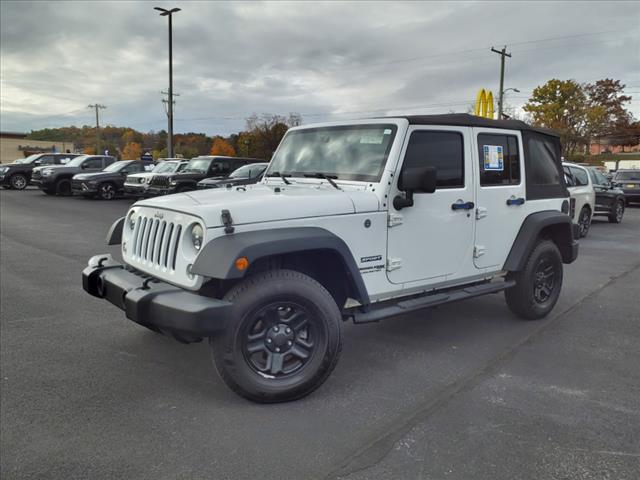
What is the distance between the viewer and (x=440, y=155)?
4324 mm

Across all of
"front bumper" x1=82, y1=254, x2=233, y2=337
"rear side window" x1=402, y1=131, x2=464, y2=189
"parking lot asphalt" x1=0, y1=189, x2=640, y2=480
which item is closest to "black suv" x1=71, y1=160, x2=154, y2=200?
"parking lot asphalt" x1=0, y1=189, x2=640, y2=480

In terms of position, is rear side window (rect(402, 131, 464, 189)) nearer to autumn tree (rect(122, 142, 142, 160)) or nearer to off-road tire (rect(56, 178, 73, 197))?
off-road tire (rect(56, 178, 73, 197))

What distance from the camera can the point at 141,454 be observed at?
2.80 meters

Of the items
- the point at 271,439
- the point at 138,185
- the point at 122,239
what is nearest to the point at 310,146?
the point at 122,239

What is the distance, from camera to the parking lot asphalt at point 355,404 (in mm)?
2736

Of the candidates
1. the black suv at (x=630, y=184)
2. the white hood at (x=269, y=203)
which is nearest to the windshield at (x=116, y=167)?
the white hood at (x=269, y=203)

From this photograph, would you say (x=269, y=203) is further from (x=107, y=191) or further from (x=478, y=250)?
(x=107, y=191)

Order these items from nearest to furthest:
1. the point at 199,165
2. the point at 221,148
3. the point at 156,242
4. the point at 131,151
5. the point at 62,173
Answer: the point at 156,242
the point at 199,165
the point at 62,173
the point at 221,148
the point at 131,151

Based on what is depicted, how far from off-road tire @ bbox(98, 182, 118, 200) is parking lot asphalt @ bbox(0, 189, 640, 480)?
1448 centimetres

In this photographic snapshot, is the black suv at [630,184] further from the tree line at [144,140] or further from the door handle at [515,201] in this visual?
the tree line at [144,140]

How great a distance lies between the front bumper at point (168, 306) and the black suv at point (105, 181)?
55.4ft

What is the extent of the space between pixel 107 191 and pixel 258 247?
18026 millimetres

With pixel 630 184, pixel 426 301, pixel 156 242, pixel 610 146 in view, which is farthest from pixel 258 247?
pixel 610 146

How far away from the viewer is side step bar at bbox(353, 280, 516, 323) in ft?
12.6
